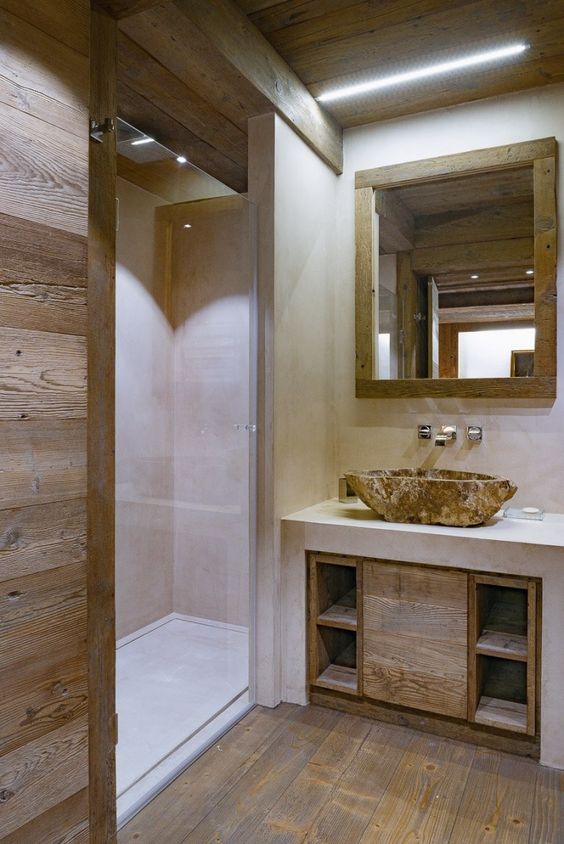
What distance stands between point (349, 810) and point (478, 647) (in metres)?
0.74

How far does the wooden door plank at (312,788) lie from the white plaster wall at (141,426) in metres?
0.70

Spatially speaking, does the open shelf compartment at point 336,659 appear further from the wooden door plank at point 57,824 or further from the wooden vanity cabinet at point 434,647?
the wooden door plank at point 57,824

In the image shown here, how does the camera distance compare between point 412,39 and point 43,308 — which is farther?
point 412,39

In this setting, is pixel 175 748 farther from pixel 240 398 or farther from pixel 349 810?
pixel 240 398

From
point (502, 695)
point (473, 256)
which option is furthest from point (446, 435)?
point (502, 695)

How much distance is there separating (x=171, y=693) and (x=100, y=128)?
1.79m

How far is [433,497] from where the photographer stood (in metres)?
2.37

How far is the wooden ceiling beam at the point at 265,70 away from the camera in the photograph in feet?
6.65

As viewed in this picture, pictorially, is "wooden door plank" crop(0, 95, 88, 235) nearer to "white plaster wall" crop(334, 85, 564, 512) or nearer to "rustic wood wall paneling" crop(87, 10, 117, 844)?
"rustic wood wall paneling" crop(87, 10, 117, 844)

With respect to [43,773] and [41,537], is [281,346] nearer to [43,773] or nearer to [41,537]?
[41,537]

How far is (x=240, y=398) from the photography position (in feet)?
8.11

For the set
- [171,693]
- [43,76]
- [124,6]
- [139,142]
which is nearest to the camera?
[43,76]

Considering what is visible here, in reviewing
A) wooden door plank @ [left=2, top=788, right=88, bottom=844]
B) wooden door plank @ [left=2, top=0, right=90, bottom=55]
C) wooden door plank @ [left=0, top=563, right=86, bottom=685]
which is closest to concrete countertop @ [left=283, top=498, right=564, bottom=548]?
wooden door plank @ [left=0, top=563, right=86, bottom=685]

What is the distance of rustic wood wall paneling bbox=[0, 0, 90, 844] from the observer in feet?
4.34
